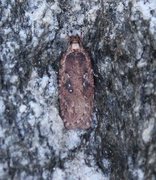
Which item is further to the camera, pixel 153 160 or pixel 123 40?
pixel 123 40

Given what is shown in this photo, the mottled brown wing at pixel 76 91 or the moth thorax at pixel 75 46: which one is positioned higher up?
the moth thorax at pixel 75 46

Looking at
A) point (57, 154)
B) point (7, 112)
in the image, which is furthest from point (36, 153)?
point (7, 112)

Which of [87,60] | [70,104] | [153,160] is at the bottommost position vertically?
[153,160]

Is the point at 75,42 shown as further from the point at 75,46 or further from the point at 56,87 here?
the point at 56,87

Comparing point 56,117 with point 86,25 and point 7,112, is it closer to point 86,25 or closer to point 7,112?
point 7,112

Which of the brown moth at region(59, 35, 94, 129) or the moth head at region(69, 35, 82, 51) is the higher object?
the moth head at region(69, 35, 82, 51)
